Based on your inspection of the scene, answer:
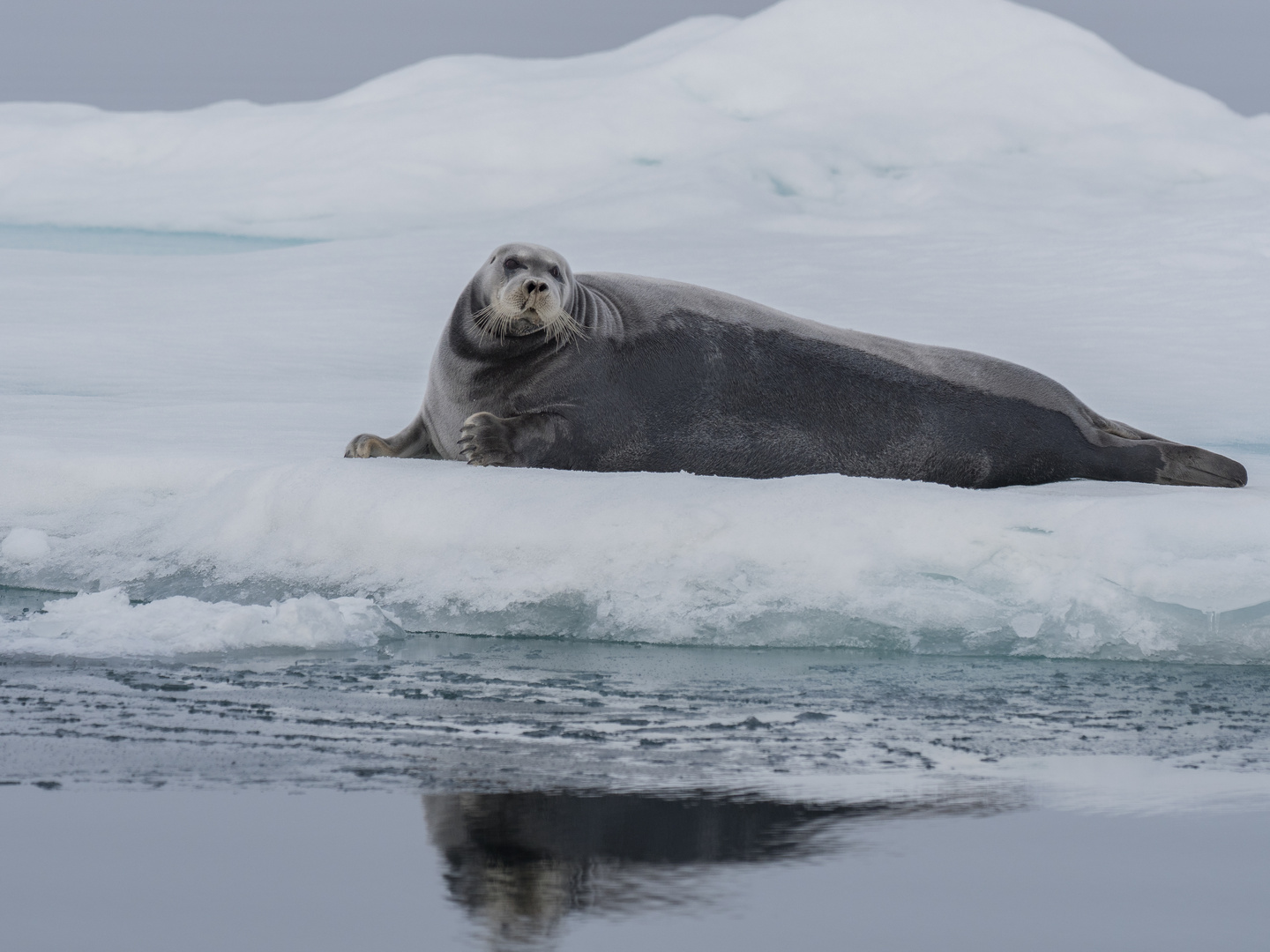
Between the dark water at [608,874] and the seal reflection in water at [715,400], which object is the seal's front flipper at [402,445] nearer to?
the seal reflection in water at [715,400]

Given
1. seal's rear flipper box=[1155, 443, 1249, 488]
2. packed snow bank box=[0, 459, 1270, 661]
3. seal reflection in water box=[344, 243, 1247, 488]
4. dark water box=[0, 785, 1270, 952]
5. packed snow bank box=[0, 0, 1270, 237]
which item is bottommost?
dark water box=[0, 785, 1270, 952]

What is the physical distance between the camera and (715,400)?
5375 mm

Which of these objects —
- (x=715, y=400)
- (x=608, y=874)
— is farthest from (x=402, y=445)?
(x=608, y=874)

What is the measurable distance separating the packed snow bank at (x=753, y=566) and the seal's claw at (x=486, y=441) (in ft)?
0.92

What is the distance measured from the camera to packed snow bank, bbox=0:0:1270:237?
1755cm

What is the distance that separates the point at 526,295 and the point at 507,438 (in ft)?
1.51

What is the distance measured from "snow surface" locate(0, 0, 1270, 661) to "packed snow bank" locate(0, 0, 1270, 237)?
7cm

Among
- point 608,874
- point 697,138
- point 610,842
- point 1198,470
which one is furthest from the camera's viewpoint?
point 697,138

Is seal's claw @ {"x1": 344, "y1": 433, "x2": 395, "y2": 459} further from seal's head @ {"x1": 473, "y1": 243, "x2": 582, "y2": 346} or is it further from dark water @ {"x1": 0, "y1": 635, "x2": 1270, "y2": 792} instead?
dark water @ {"x1": 0, "y1": 635, "x2": 1270, "y2": 792}

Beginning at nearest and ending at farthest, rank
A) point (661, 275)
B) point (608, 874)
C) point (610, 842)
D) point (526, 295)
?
point (608, 874) → point (610, 842) → point (526, 295) → point (661, 275)

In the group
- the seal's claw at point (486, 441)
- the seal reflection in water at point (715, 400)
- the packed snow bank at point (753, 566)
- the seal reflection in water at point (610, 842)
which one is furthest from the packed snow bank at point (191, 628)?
the seal reflection in water at point (610, 842)

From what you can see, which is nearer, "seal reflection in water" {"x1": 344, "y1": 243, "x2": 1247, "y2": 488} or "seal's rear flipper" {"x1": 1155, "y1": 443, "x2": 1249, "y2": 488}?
"seal reflection in water" {"x1": 344, "y1": 243, "x2": 1247, "y2": 488}

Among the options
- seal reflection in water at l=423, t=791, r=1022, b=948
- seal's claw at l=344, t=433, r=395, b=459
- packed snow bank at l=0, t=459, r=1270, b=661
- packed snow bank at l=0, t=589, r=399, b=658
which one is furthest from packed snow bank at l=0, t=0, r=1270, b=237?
seal reflection in water at l=423, t=791, r=1022, b=948

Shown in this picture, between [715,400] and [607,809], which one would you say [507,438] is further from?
[607,809]
